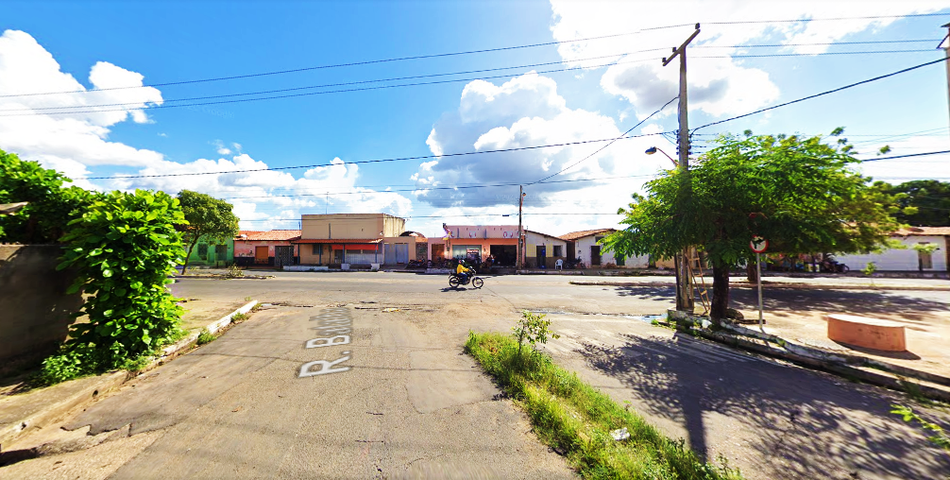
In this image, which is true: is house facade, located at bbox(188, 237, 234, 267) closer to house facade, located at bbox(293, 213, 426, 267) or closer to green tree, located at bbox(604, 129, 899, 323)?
house facade, located at bbox(293, 213, 426, 267)

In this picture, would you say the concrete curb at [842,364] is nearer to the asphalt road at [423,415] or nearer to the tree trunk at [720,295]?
the asphalt road at [423,415]

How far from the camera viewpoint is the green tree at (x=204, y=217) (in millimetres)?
21672

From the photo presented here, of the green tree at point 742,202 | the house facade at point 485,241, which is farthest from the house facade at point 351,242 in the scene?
the green tree at point 742,202

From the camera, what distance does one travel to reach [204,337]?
6582 mm

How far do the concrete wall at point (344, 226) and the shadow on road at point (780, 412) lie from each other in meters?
30.3

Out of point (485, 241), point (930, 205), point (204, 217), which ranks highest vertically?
point (930, 205)

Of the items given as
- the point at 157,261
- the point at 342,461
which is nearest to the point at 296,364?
the point at 157,261

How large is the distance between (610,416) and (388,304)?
927 cm

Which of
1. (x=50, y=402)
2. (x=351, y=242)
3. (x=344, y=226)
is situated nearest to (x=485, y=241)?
(x=351, y=242)

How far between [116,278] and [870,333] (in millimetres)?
13197

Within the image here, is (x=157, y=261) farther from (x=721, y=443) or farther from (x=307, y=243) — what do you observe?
(x=307, y=243)

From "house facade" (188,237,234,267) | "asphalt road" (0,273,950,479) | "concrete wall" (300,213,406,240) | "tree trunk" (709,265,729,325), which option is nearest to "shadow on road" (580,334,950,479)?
"asphalt road" (0,273,950,479)

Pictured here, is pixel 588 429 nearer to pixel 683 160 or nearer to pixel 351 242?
pixel 683 160

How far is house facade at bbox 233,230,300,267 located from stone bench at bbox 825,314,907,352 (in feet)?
125
